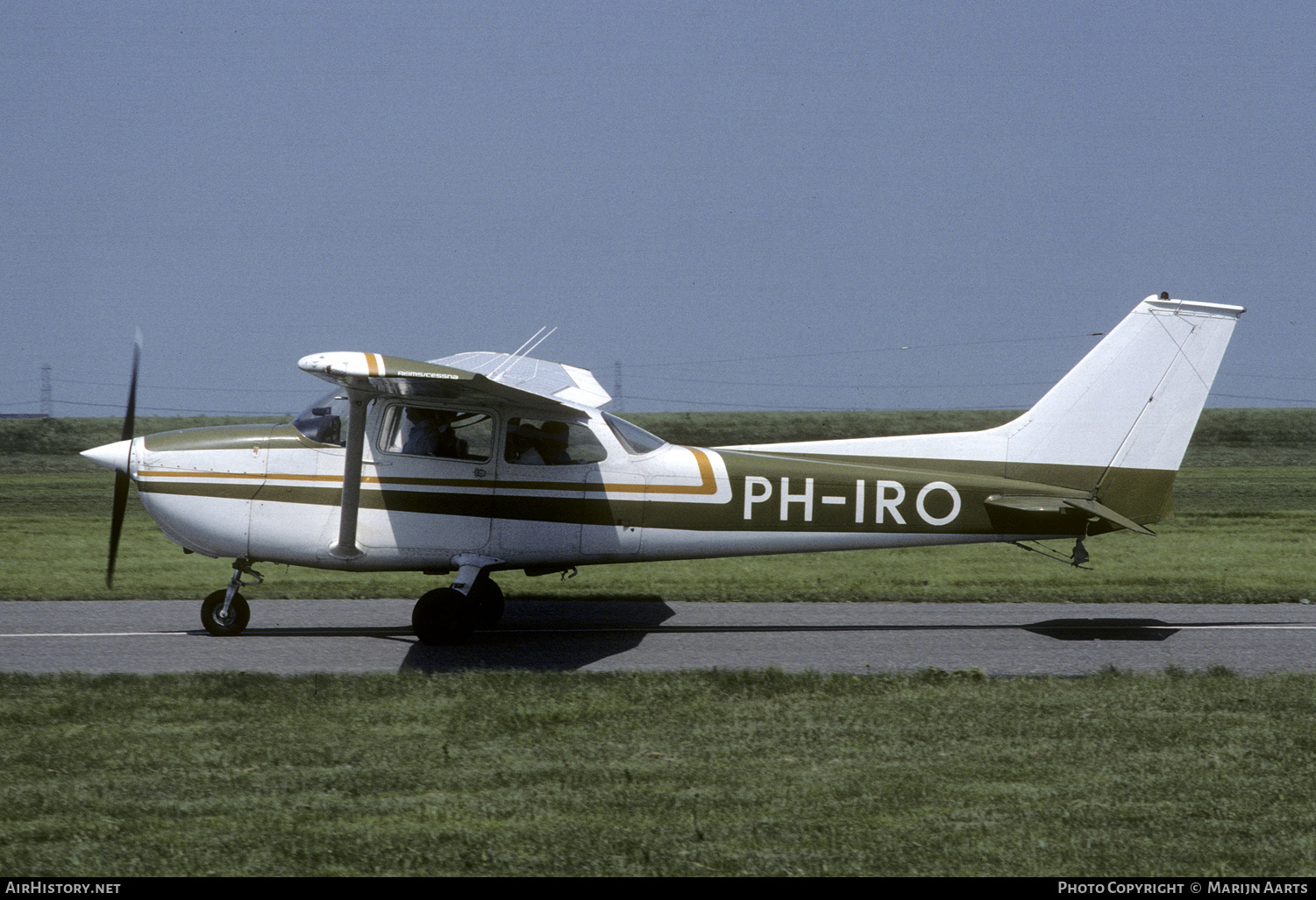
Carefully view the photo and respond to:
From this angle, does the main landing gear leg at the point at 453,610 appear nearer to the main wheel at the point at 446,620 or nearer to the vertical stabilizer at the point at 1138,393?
the main wheel at the point at 446,620

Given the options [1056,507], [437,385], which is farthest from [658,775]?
[1056,507]

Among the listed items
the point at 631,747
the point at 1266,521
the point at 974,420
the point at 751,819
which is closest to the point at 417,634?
the point at 631,747

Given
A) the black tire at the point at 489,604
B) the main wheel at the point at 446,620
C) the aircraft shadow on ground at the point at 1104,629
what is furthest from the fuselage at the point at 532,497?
the aircraft shadow on ground at the point at 1104,629

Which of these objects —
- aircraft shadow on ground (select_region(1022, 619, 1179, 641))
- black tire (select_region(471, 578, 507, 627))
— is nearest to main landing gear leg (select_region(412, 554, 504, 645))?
black tire (select_region(471, 578, 507, 627))

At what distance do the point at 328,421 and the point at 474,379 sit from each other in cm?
225

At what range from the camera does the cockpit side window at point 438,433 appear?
1030cm

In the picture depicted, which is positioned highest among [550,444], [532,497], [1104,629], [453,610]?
[550,444]

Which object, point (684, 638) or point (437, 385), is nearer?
point (437, 385)

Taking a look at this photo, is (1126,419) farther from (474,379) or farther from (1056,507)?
(474,379)

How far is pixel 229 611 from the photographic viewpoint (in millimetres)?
10469

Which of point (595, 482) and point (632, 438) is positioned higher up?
point (632, 438)

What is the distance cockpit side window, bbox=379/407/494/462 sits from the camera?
10305 mm

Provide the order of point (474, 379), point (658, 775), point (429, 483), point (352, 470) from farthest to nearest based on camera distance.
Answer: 1. point (429, 483)
2. point (352, 470)
3. point (474, 379)
4. point (658, 775)

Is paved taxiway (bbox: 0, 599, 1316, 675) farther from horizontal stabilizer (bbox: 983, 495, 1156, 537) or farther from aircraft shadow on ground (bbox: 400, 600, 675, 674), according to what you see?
horizontal stabilizer (bbox: 983, 495, 1156, 537)
